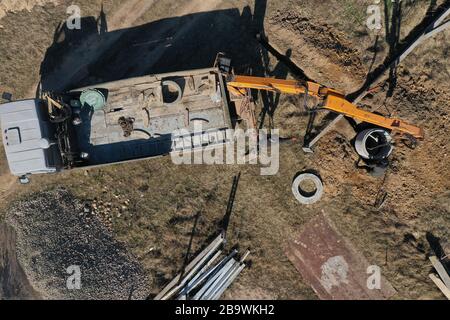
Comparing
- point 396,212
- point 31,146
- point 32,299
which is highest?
point 31,146

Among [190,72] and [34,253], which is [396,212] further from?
[34,253]

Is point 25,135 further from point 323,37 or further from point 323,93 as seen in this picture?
point 323,37

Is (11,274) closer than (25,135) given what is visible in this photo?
No

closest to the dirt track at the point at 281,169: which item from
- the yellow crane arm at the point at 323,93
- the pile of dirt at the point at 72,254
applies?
the pile of dirt at the point at 72,254

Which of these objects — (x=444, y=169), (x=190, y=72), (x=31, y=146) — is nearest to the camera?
(x=31, y=146)

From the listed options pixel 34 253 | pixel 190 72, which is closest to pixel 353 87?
pixel 190 72

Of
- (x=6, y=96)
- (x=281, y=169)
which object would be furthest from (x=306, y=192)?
(x=6, y=96)

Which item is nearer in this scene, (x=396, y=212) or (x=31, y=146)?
(x=31, y=146)
